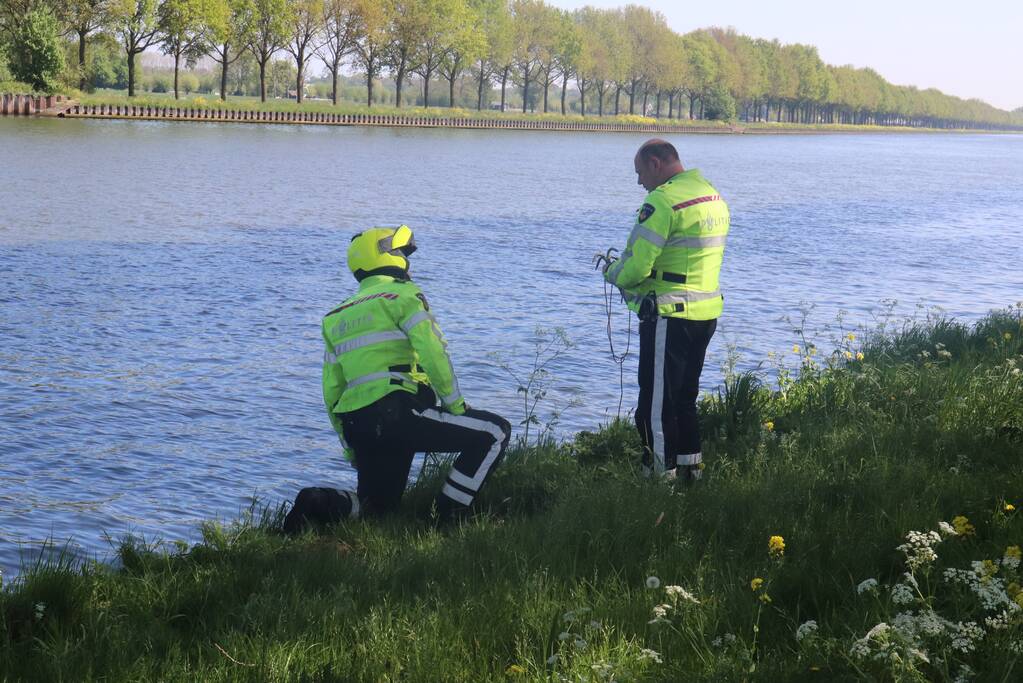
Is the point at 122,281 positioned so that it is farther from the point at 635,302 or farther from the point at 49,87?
the point at 49,87

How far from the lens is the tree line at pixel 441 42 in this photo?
74750 millimetres

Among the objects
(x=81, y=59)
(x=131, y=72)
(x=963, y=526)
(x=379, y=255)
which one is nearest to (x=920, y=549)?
(x=963, y=526)

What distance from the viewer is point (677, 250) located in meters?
6.67

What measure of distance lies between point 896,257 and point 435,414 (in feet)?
63.2

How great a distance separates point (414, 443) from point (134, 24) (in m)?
76.4

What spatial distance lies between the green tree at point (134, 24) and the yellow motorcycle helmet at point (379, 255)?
73830 mm

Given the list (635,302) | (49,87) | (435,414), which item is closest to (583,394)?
(635,302)

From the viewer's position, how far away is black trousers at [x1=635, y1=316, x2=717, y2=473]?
21.9 ft

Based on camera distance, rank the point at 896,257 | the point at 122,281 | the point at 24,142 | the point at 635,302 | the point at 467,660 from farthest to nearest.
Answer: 1. the point at 24,142
2. the point at 896,257
3. the point at 122,281
4. the point at 635,302
5. the point at 467,660

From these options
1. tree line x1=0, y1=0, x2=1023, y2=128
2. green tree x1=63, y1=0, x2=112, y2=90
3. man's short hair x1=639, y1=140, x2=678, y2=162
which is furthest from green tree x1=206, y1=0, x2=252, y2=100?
man's short hair x1=639, y1=140, x2=678, y2=162

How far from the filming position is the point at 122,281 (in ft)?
54.7

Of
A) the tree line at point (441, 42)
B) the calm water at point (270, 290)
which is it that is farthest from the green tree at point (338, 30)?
the calm water at point (270, 290)

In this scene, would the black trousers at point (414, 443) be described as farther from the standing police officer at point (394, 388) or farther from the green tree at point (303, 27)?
the green tree at point (303, 27)

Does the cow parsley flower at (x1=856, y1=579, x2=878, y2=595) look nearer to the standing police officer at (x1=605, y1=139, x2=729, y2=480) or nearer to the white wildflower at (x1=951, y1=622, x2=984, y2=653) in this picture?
the white wildflower at (x1=951, y1=622, x2=984, y2=653)
